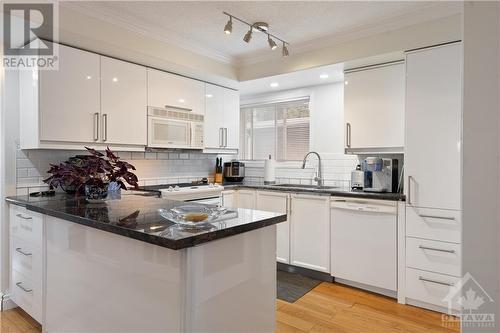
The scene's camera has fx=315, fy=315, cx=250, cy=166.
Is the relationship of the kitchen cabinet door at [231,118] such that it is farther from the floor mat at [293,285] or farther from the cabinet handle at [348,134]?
the floor mat at [293,285]

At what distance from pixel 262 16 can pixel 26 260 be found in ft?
8.79

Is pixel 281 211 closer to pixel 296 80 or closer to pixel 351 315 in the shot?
pixel 351 315

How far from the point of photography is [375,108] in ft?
10.3

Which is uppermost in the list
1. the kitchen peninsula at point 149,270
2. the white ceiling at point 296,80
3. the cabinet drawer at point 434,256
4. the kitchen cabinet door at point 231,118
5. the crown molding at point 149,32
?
the crown molding at point 149,32

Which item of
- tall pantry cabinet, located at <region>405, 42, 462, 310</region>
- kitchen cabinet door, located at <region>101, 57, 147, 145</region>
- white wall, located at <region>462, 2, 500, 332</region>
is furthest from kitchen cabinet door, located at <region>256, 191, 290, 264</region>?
white wall, located at <region>462, 2, 500, 332</region>

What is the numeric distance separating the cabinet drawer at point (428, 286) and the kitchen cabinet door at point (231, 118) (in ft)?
8.29

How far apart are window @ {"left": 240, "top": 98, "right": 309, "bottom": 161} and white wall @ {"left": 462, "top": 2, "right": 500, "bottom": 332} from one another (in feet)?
11.0

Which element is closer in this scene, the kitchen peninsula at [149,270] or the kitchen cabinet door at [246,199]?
the kitchen peninsula at [149,270]

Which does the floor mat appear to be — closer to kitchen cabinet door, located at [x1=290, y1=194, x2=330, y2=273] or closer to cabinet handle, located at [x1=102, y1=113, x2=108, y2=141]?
kitchen cabinet door, located at [x1=290, y1=194, x2=330, y2=273]

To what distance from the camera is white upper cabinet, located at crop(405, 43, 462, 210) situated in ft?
8.36

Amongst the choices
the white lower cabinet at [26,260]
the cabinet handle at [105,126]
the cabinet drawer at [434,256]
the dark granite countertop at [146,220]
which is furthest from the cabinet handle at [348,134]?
the white lower cabinet at [26,260]

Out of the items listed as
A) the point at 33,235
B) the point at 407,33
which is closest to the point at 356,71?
the point at 407,33

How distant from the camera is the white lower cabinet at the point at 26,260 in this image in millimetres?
2145

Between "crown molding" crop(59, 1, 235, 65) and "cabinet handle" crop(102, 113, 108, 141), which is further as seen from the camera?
Result: "cabinet handle" crop(102, 113, 108, 141)
